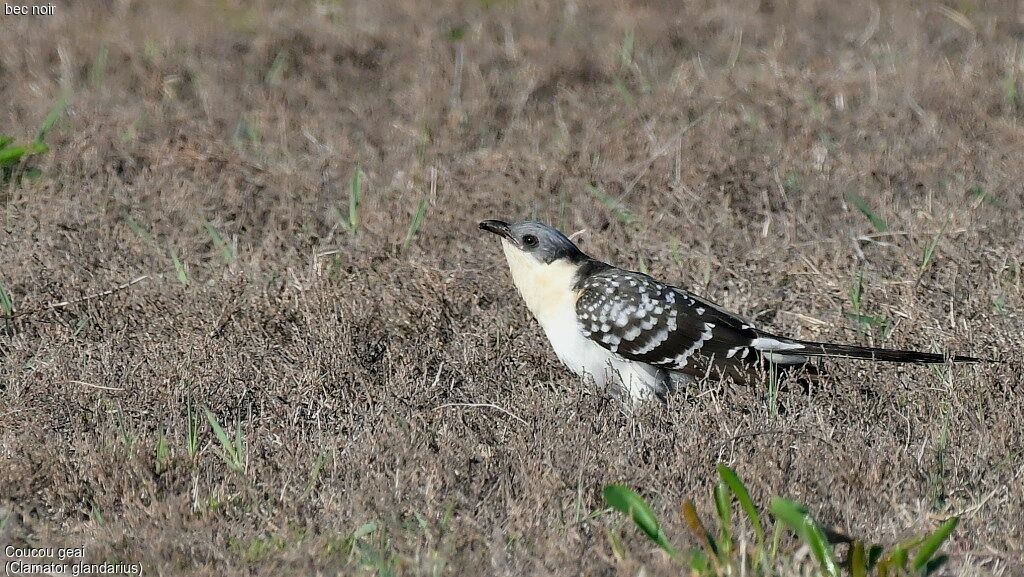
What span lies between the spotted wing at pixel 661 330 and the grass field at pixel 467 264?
0.26 m

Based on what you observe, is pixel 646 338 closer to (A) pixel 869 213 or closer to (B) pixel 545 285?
(B) pixel 545 285

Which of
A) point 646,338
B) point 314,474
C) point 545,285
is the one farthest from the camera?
point 545,285

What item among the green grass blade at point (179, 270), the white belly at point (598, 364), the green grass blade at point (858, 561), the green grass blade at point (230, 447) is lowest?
the green grass blade at point (179, 270)

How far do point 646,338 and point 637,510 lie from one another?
1706 millimetres

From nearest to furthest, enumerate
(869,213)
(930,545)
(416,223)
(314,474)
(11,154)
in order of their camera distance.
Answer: (930,545), (314,474), (416,223), (869,213), (11,154)

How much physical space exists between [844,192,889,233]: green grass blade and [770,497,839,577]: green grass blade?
137 inches

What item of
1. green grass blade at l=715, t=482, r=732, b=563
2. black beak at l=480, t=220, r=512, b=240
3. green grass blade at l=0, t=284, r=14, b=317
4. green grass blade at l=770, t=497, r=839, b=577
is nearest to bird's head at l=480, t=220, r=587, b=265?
black beak at l=480, t=220, r=512, b=240

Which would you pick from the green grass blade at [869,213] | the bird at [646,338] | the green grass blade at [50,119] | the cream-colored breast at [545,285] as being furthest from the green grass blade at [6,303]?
the green grass blade at [869,213]

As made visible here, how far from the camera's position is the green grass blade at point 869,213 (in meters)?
6.52

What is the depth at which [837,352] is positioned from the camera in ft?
16.1

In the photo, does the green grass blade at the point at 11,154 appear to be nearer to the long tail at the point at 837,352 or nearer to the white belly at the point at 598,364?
the white belly at the point at 598,364

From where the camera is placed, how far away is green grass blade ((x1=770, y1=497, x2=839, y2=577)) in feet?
10.8

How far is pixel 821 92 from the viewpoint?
823 centimetres

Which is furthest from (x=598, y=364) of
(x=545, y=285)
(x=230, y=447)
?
(x=230, y=447)
